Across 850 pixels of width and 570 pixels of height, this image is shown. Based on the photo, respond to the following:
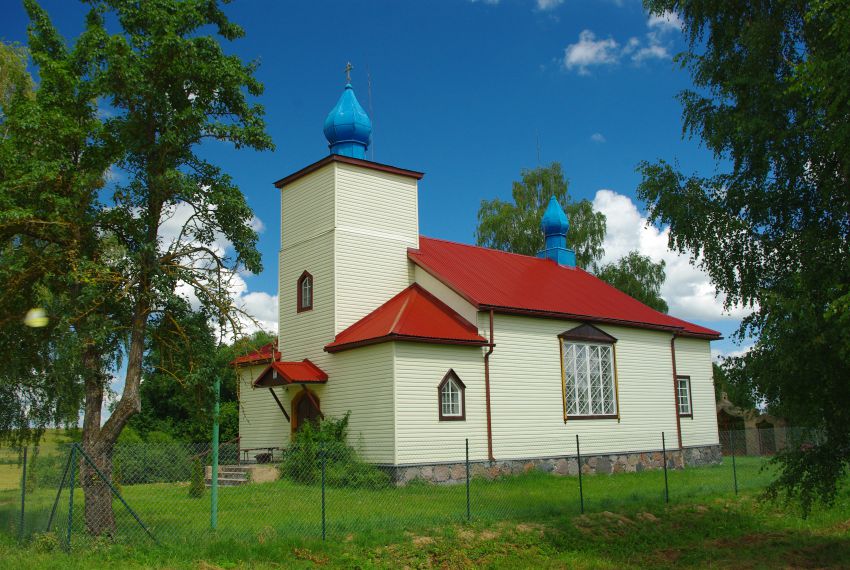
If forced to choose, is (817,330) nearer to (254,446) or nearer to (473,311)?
(473,311)

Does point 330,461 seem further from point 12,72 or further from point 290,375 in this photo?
point 12,72

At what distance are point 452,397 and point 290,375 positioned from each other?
13.6ft

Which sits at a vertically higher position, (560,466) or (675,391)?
(675,391)

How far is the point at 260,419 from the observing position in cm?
2216

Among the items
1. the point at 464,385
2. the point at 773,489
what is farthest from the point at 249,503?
the point at 773,489

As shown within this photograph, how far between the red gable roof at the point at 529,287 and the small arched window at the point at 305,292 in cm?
297

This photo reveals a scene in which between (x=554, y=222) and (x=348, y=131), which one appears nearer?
(x=348, y=131)

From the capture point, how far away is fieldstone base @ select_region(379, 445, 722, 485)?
17.7m

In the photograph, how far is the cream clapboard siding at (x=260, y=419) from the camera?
2127cm

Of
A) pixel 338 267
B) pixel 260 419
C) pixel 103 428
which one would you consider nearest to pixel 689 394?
pixel 338 267

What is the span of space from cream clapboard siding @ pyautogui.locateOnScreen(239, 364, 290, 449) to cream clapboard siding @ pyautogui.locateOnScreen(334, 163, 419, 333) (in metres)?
3.51

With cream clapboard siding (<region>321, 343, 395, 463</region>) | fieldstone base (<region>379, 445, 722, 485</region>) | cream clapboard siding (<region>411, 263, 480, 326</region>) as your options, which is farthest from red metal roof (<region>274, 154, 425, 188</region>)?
fieldstone base (<region>379, 445, 722, 485</region>)

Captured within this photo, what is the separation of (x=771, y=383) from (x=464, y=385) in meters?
8.52

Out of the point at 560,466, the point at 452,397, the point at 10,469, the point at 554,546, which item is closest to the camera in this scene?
the point at 10,469
